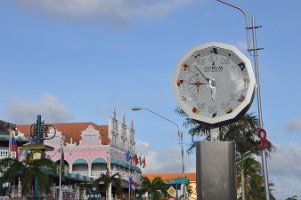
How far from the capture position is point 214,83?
13.6 m

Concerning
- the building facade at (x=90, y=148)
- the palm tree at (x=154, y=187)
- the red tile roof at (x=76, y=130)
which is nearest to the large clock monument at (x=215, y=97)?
the building facade at (x=90, y=148)

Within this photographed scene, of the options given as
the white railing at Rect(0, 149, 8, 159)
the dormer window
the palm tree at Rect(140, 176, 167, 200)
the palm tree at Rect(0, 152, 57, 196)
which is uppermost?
the dormer window

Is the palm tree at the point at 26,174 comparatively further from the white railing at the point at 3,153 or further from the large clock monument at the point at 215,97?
the large clock monument at the point at 215,97

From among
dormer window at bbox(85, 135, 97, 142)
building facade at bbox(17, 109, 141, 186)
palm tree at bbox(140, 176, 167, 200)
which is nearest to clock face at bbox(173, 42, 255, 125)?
building facade at bbox(17, 109, 141, 186)

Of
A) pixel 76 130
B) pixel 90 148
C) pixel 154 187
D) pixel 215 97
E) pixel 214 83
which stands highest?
pixel 76 130

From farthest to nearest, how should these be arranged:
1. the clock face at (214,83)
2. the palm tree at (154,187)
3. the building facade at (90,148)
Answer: the building facade at (90,148) < the palm tree at (154,187) < the clock face at (214,83)

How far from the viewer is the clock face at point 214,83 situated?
1327 cm

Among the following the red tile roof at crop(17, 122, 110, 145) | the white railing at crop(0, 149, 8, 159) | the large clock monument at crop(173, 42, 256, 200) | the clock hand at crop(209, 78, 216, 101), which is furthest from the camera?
the red tile roof at crop(17, 122, 110, 145)

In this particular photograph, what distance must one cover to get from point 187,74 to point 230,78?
1247 millimetres

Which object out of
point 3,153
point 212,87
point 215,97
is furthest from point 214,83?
point 3,153

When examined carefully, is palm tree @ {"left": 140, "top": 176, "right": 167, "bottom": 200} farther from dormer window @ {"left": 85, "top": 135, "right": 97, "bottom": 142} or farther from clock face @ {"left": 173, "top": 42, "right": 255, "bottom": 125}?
clock face @ {"left": 173, "top": 42, "right": 255, "bottom": 125}

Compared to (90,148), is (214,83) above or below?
below

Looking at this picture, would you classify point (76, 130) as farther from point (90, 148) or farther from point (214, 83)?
point (214, 83)

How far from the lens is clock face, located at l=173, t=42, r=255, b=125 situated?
1327cm
